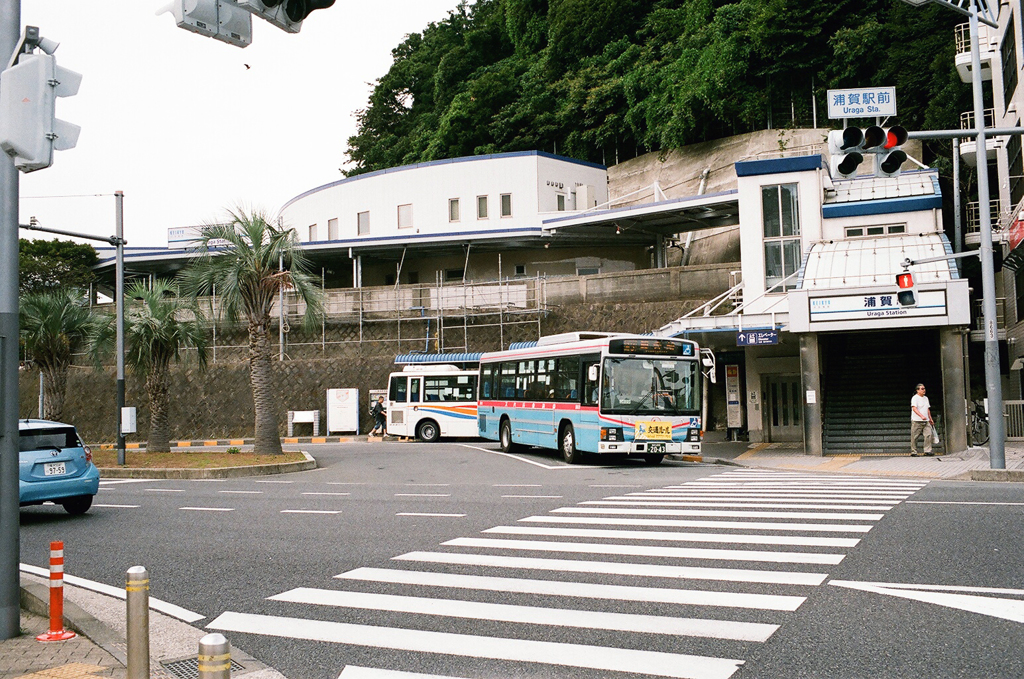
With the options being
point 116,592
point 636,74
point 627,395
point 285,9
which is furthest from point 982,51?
point 116,592

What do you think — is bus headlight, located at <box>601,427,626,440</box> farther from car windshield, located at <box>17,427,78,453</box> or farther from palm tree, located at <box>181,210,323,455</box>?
car windshield, located at <box>17,427,78,453</box>

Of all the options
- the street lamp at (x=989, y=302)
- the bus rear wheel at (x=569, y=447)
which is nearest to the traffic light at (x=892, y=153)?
the street lamp at (x=989, y=302)

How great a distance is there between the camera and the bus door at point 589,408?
859 inches

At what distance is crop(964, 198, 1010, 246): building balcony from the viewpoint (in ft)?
104

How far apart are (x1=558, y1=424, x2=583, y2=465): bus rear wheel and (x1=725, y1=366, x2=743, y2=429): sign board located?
834cm

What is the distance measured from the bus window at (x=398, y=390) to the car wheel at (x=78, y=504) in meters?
21.0

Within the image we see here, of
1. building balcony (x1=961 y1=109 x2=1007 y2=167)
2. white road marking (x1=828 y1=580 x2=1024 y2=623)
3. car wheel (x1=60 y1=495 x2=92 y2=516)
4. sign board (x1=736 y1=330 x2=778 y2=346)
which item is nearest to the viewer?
white road marking (x1=828 y1=580 x2=1024 y2=623)

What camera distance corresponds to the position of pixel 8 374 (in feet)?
23.4

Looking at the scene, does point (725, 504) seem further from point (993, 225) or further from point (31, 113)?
point (993, 225)

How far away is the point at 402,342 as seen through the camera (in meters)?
41.7

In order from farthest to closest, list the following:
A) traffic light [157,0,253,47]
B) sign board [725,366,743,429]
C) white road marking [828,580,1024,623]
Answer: sign board [725,366,743,429] < white road marking [828,580,1024,623] < traffic light [157,0,253,47]

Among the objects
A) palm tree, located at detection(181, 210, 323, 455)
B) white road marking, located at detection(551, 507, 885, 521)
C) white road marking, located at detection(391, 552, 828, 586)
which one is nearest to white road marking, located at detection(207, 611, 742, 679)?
white road marking, located at detection(391, 552, 828, 586)

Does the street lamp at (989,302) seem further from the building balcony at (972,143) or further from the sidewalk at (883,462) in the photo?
the building balcony at (972,143)

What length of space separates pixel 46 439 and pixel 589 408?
484 inches
